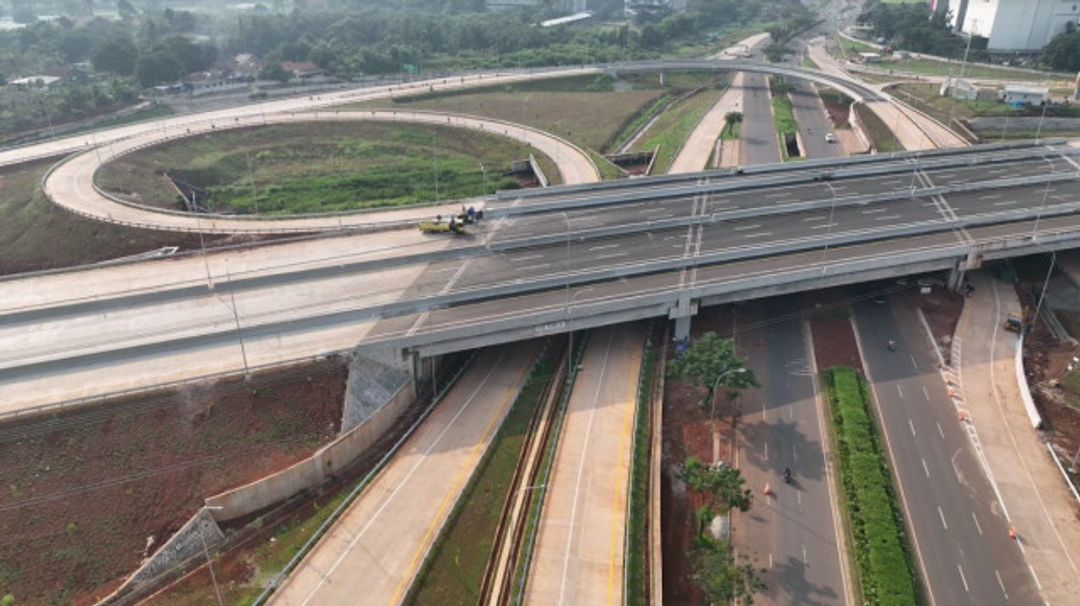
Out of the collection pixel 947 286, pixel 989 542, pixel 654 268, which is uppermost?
pixel 654 268

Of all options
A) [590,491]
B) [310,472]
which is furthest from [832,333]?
[310,472]

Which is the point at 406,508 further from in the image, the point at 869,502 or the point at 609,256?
the point at 609,256

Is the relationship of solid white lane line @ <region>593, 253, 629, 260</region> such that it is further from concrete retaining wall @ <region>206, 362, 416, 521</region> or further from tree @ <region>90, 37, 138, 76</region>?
tree @ <region>90, 37, 138, 76</region>

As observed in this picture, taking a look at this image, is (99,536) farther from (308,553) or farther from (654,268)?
(654,268)

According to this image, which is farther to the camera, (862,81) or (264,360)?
(862,81)

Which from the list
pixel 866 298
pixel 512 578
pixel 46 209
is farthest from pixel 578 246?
pixel 46 209

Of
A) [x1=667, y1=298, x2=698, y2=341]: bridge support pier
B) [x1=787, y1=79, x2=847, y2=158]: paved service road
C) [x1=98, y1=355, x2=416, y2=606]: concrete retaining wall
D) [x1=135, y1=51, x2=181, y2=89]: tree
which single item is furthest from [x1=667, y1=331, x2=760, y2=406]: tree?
[x1=135, y1=51, x2=181, y2=89]: tree

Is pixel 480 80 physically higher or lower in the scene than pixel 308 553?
higher

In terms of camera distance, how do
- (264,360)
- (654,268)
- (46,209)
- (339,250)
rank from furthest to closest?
1. (46,209)
2. (339,250)
3. (654,268)
4. (264,360)
